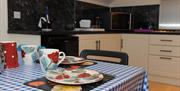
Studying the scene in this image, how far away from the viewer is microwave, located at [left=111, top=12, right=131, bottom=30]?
11.8ft

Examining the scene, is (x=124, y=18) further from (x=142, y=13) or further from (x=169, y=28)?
(x=169, y=28)

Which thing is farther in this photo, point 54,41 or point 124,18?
point 124,18

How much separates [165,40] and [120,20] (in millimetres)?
940

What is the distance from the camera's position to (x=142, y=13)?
3834 millimetres

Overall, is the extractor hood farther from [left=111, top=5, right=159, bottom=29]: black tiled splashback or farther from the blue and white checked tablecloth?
the blue and white checked tablecloth

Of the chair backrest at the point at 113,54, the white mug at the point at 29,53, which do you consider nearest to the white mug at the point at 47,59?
the white mug at the point at 29,53

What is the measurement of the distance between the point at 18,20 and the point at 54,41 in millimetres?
636

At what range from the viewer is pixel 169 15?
357 centimetres

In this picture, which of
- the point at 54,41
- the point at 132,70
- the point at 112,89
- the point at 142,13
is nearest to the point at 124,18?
the point at 142,13

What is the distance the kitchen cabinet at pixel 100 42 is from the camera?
2.59m

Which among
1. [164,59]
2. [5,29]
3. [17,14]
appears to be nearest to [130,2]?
[164,59]

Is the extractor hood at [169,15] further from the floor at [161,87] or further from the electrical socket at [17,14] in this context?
the electrical socket at [17,14]

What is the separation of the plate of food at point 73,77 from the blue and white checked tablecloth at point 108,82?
5cm

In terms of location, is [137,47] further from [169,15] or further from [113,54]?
[113,54]
